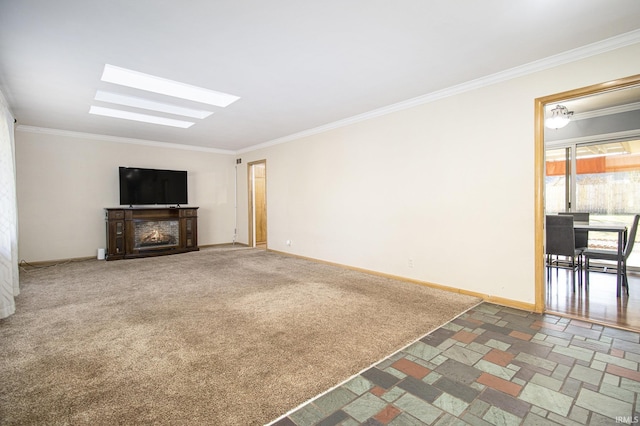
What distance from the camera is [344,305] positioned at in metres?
3.21

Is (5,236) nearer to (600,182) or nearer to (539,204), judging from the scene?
(539,204)

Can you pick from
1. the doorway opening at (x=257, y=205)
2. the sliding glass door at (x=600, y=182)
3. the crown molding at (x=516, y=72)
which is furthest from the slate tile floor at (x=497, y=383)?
the doorway opening at (x=257, y=205)

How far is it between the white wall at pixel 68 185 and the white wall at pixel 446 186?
160 inches

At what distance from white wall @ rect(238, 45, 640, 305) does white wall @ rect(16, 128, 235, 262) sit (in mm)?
4053

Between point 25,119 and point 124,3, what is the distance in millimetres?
4504

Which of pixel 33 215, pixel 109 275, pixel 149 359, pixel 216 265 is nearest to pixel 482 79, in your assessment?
pixel 149 359

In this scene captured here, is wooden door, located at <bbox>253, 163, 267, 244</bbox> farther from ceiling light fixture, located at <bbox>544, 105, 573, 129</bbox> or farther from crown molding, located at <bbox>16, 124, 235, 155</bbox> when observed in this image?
ceiling light fixture, located at <bbox>544, 105, 573, 129</bbox>

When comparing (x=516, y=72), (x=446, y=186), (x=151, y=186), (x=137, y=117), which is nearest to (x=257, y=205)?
(x=151, y=186)

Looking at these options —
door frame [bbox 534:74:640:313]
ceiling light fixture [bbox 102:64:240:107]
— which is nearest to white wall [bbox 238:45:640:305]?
door frame [bbox 534:74:640:313]

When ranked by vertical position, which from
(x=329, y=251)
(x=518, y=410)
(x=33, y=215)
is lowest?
(x=518, y=410)

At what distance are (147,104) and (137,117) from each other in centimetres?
74

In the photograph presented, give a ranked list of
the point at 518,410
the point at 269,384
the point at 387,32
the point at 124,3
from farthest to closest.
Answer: the point at 387,32 < the point at 124,3 < the point at 269,384 < the point at 518,410

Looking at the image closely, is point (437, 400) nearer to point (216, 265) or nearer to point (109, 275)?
point (216, 265)

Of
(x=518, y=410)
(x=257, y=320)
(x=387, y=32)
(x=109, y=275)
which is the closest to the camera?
(x=518, y=410)
